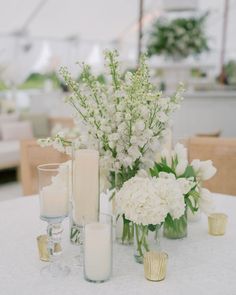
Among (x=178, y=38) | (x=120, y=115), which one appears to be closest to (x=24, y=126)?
(x=178, y=38)

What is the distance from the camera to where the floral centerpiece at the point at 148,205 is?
4.03ft

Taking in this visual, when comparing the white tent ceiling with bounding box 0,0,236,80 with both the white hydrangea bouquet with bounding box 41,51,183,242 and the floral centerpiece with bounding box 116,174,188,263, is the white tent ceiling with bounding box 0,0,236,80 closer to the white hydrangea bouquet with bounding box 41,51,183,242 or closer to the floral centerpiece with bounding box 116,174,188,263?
the white hydrangea bouquet with bounding box 41,51,183,242

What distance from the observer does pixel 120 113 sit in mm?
1349

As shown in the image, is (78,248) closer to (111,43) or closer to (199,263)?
(199,263)

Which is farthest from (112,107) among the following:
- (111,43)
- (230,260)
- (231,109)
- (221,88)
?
(111,43)

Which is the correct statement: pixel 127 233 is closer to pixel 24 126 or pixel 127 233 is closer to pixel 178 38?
pixel 178 38

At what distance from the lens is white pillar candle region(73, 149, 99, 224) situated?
1.31 m

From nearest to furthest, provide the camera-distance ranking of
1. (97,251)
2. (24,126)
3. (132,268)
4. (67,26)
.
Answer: (97,251), (132,268), (24,126), (67,26)

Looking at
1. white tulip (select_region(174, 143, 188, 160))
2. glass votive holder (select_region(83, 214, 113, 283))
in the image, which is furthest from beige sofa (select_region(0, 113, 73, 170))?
glass votive holder (select_region(83, 214, 113, 283))

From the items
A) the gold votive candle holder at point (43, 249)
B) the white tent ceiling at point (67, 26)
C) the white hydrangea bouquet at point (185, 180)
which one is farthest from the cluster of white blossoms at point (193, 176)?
the white tent ceiling at point (67, 26)

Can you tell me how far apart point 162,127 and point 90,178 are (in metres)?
0.27

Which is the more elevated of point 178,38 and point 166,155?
point 178,38

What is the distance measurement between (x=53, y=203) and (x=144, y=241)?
0.94ft

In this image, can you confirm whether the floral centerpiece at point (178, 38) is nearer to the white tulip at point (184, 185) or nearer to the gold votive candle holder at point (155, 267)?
the white tulip at point (184, 185)
